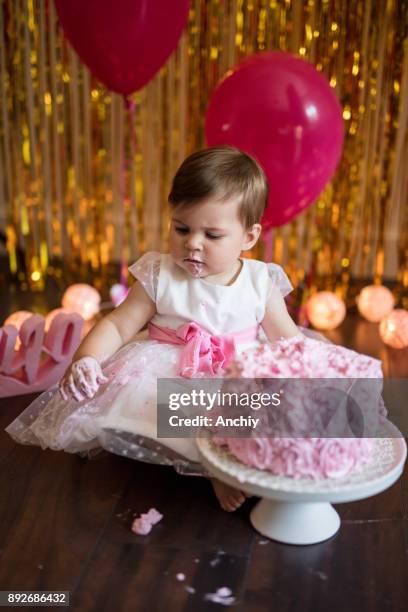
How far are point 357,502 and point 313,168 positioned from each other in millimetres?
1119

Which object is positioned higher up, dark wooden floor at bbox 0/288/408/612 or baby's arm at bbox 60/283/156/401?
baby's arm at bbox 60/283/156/401

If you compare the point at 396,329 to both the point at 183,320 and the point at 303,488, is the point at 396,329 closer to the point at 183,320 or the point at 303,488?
the point at 183,320

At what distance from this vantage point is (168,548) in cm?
157

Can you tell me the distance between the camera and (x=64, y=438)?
1724mm

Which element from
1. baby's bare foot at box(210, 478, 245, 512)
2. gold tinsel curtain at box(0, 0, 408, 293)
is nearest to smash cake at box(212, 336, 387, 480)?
baby's bare foot at box(210, 478, 245, 512)

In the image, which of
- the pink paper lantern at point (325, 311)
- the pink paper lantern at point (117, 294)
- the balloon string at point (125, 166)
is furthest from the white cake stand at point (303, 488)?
the balloon string at point (125, 166)

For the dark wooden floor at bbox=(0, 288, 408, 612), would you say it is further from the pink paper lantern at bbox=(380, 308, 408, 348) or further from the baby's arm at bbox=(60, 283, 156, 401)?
the pink paper lantern at bbox=(380, 308, 408, 348)

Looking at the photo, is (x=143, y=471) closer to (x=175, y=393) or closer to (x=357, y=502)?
(x=175, y=393)

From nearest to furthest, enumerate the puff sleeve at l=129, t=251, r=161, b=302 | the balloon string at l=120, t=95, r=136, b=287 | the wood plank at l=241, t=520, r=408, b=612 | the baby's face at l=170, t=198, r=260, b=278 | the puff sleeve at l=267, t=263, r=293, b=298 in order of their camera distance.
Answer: the wood plank at l=241, t=520, r=408, b=612, the baby's face at l=170, t=198, r=260, b=278, the puff sleeve at l=129, t=251, r=161, b=302, the puff sleeve at l=267, t=263, r=293, b=298, the balloon string at l=120, t=95, r=136, b=287

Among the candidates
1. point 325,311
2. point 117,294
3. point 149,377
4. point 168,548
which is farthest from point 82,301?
point 168,548

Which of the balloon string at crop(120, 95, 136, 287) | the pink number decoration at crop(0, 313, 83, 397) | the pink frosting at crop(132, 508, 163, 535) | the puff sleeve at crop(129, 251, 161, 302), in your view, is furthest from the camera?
the balloon string at crop(120, 95, 136, 287)

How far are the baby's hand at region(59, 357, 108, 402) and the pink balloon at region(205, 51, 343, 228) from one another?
39.8 inches

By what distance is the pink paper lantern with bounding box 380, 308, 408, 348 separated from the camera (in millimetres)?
2682

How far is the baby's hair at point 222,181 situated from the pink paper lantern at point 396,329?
3.49ft
